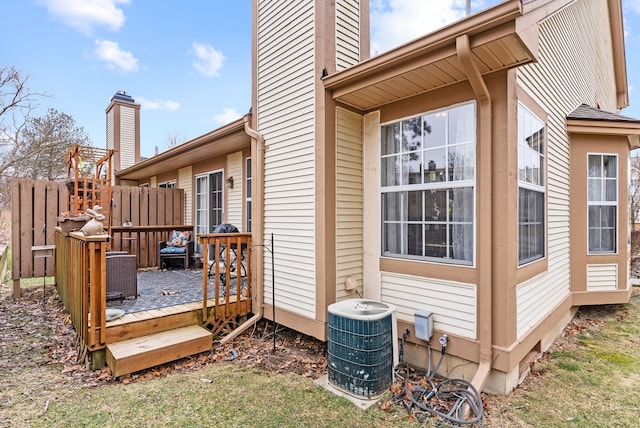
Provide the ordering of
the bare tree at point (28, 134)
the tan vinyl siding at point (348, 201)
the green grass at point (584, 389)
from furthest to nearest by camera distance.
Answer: the bare tree at point (28, 134) → the tan vinyl siding at point (348, 201) → the green grass at point (584, 389)

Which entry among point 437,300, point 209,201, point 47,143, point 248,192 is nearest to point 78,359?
point 248,192

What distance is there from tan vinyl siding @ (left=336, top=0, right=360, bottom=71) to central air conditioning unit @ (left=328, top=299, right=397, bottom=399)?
2.86 metres

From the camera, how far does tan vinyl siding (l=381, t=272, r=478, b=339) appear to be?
3.23 m

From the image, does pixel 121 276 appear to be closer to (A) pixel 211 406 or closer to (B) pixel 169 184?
(A) pixel 211 406

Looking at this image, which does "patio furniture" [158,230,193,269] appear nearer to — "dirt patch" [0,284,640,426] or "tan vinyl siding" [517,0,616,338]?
"dirt patch" [0,284,640,426]

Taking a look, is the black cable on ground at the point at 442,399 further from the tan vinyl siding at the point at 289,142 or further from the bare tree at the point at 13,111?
the bare tree at the point at 13,111

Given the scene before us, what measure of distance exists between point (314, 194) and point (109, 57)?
67.6ft

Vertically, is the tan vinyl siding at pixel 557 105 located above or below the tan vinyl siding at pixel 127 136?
below

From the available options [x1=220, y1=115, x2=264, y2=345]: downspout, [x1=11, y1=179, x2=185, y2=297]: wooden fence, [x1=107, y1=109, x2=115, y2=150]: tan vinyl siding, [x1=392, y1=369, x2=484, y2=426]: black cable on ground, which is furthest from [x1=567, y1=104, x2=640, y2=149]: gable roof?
[x1=107, y1=109, x2=115, y2=150]: tan vinyl siding

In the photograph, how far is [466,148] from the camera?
3303mm

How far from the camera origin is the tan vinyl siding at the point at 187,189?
8.55 m

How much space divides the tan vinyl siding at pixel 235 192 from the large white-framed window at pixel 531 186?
15.7 ft

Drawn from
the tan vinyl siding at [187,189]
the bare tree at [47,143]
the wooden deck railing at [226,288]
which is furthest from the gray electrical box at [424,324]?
the bare tree at [47,143]

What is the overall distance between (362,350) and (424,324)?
2.76 feet
